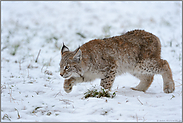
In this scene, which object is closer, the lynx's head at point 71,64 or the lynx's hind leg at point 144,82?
the lynx's head at point 71,64

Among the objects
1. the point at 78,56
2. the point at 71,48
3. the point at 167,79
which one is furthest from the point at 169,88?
the point at 71,48

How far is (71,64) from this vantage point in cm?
485

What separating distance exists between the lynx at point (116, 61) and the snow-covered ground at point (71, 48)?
322 mm

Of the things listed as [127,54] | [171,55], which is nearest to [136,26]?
[171,55]

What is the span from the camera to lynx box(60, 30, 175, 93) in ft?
16.4

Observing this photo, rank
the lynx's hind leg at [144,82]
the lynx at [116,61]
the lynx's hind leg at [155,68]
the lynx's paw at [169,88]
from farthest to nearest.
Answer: the lynx's hind leg at [144,82], the lynx's hind leg at [155,68], the lynx's paw at [169,88], the lynx at [116,61]

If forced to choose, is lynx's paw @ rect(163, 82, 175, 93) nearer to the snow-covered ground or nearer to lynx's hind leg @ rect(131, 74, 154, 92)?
the snow-covered ground

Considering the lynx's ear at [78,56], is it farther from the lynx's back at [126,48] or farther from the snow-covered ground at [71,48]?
the snow-covered ground at [71,48]

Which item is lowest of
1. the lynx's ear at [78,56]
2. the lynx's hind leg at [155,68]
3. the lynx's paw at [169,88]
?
the lynx's paw at [169,88]

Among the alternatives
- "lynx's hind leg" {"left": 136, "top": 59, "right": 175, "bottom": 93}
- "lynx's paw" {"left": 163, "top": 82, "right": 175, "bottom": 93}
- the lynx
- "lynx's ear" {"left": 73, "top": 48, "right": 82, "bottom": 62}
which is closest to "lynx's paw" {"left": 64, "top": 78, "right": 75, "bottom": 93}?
the lynx

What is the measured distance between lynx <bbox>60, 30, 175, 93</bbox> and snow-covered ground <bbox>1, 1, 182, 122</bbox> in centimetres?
32

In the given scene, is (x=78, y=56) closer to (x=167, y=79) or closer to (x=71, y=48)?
(x=167, y=79)

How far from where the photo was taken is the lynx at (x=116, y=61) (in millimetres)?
5008

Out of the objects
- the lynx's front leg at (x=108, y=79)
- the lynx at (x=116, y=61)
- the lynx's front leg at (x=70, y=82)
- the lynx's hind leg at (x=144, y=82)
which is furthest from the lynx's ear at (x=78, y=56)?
the lynx's hind leg at (x=144, y=82)
